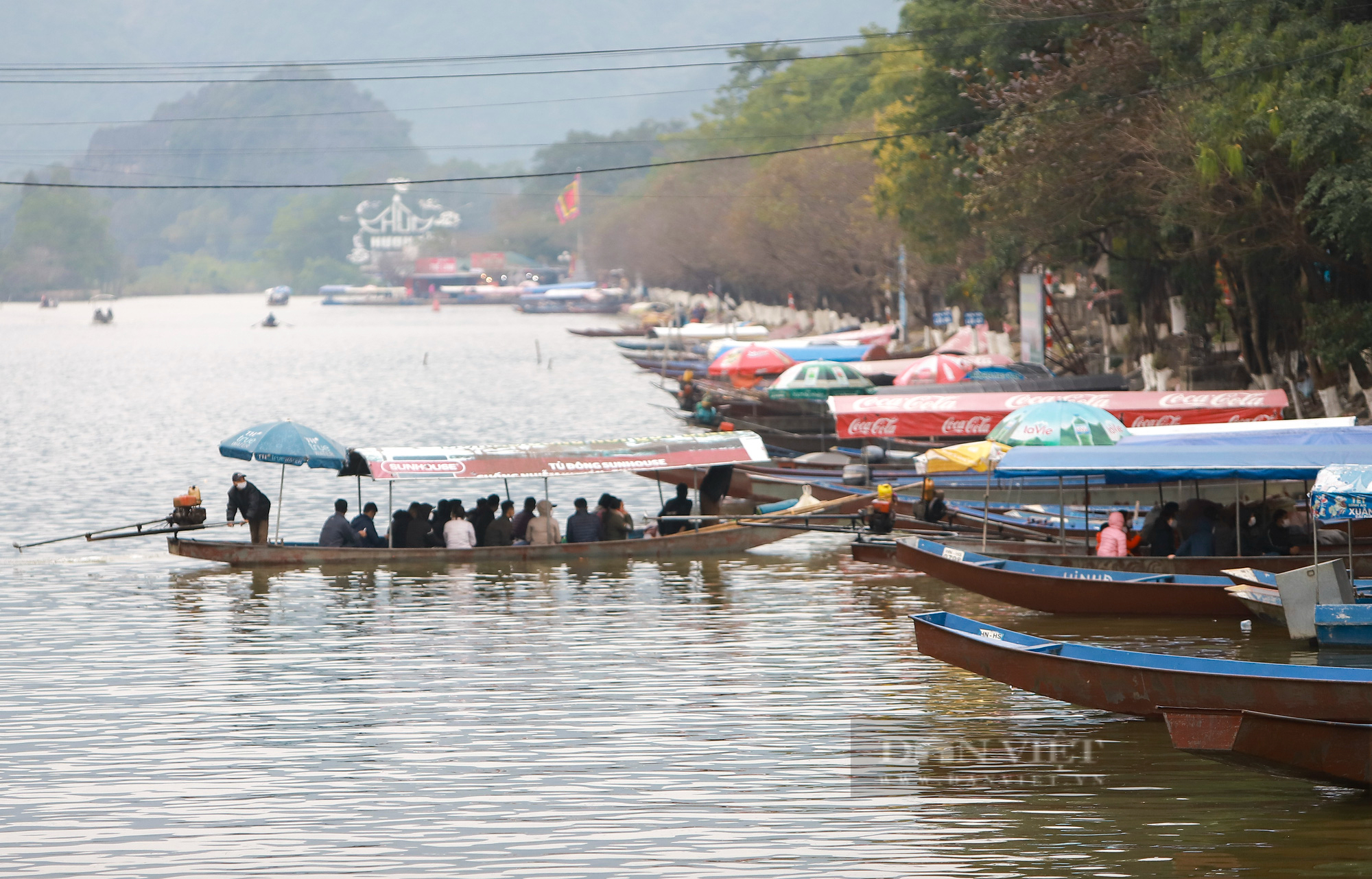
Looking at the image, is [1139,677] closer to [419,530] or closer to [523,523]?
[419,530]

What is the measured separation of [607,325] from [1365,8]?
407ft

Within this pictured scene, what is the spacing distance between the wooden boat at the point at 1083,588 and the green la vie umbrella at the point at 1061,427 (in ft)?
10.6

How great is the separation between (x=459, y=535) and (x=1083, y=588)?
1024 cm

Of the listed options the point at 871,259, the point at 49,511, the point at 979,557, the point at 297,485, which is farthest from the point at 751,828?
the point at 871,259

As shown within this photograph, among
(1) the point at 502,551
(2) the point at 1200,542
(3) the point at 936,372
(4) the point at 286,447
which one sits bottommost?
(1) the point at 502,551

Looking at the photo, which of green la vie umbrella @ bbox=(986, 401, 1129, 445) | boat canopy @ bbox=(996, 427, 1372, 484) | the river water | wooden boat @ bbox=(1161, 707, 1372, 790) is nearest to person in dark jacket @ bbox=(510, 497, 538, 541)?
the river water

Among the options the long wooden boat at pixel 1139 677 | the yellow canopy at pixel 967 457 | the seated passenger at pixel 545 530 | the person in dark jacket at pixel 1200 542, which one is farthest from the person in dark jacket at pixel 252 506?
the long wooden boat at pixel 1139 677

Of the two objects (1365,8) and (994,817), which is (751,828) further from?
(1365,8)

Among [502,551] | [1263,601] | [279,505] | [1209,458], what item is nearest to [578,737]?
[1263,601]

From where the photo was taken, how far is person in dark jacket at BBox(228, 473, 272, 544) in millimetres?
27266

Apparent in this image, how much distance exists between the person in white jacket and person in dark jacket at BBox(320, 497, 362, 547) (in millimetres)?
1432

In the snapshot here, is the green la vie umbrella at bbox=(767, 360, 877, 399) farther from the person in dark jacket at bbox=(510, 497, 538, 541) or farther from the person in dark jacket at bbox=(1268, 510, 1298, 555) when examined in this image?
the person in dark jacket at bbox=(1268, 510, 1298, 555)

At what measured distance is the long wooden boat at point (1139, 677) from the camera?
13.6 meters

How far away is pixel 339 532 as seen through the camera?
26766mm
